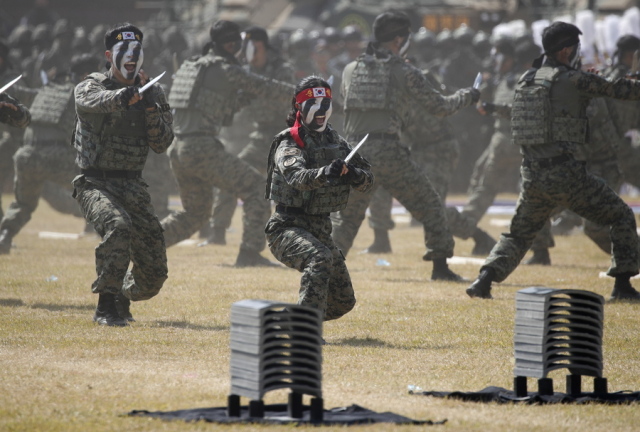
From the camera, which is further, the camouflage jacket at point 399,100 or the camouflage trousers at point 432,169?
the camouflage trousers at point 432,169

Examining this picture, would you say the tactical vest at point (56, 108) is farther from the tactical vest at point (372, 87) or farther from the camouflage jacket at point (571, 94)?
the camouflage jacket at point (571, 94)

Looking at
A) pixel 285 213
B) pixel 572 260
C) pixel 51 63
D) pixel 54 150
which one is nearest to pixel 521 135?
pixel 285 213

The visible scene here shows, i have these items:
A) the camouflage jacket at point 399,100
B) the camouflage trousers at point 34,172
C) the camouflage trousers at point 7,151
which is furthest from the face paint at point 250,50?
→ the camouflage trousers at point 7,151

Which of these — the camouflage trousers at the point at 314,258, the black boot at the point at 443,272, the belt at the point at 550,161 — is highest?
the belt at the point at 550,161

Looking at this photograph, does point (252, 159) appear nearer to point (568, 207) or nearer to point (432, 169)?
point (432, 169)

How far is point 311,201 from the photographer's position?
777 cm

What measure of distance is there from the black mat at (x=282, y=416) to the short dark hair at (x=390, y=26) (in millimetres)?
6462

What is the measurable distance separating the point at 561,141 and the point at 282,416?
4895 mm

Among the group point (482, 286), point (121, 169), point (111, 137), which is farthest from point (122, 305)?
Answer: point (482, 286)

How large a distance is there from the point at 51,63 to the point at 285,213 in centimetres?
1579

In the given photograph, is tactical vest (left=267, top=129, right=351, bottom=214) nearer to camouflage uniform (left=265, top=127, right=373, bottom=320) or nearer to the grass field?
camouflage uniform (left=265, top=127, right=373, bottom=320)

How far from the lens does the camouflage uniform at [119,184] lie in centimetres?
849

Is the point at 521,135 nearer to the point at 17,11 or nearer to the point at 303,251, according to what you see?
the point at 303,251

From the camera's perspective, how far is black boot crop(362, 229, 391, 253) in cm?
1485
